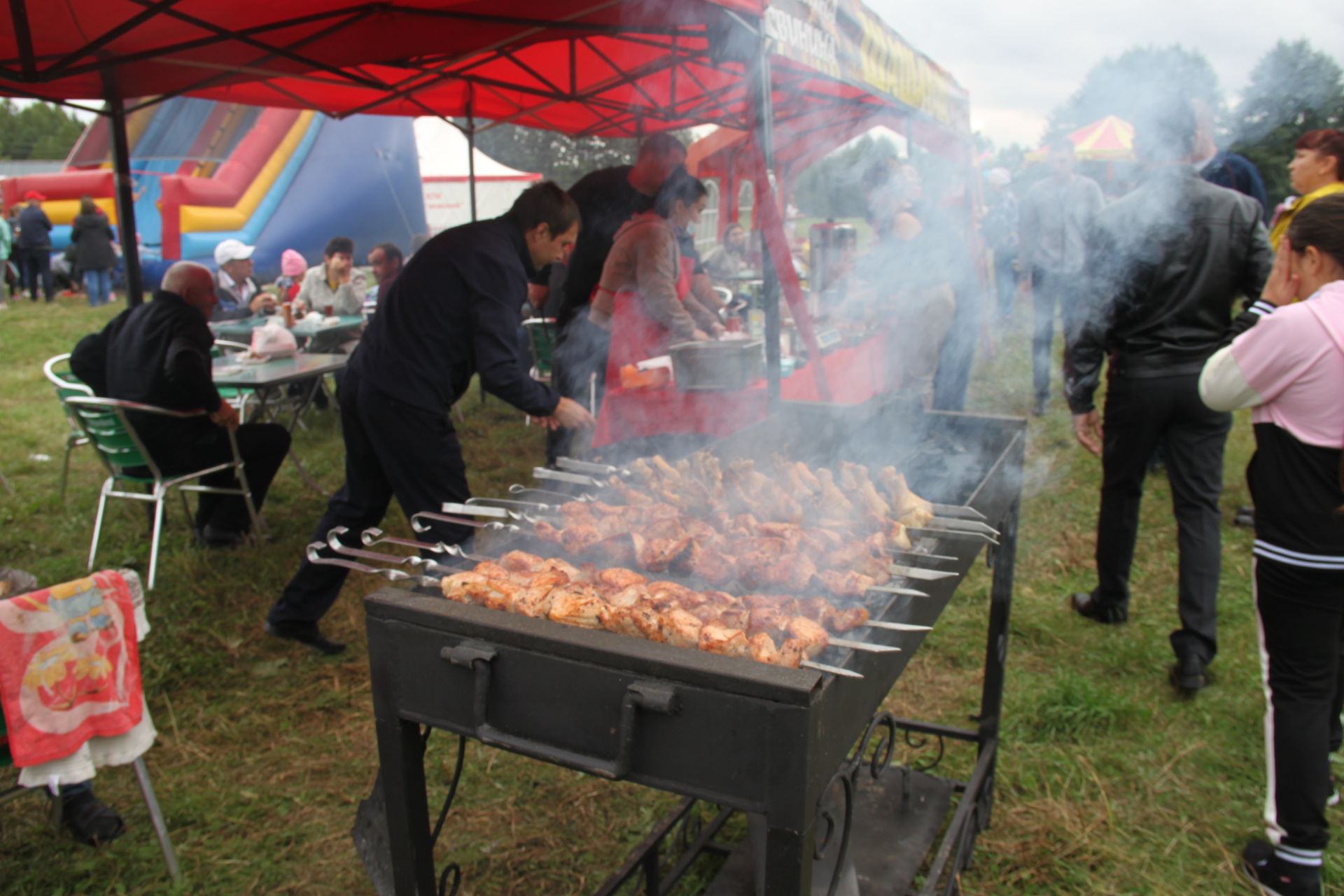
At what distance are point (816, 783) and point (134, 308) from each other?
17.1 ft

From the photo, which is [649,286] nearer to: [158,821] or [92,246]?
[158,821]

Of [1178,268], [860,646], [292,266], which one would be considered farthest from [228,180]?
[860,646]

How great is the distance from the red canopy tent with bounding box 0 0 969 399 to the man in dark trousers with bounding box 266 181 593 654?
4.13 feet

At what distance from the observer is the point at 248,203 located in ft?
50.4

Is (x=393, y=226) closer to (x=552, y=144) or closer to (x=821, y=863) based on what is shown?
(x=552, y=144)

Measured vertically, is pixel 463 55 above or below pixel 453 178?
below

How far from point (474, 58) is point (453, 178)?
13659 millimetres

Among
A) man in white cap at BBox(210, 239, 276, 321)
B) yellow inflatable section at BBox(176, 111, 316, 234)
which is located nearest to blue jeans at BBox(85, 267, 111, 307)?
yellow inflatable section at BBox(176, 111, 316, 234)

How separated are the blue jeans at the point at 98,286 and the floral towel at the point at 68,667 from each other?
17.6m

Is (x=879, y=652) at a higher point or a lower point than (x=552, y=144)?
lower

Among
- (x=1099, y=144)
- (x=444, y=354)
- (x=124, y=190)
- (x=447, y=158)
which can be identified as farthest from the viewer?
(x=447, y=158)

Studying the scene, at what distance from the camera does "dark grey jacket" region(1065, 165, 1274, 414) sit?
3633mm

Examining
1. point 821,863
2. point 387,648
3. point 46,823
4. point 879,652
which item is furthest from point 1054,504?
point 46,823

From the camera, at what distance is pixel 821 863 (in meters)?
2.57
